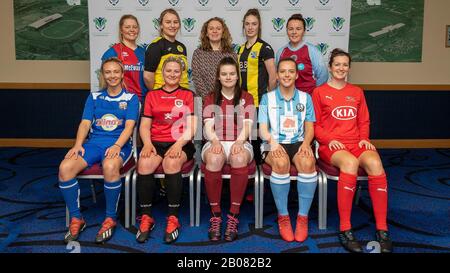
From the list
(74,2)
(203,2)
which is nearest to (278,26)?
(203,2)

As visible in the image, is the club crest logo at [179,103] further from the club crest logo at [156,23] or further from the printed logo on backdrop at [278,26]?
the printed logo on backdrop at [278,26]

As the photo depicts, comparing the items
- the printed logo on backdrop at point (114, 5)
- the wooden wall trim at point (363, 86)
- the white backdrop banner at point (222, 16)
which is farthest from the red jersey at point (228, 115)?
the wooden wall trim at point (363, 86)

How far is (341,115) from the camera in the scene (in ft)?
9.12

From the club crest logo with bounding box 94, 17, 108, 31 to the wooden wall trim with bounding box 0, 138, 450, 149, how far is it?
155cm

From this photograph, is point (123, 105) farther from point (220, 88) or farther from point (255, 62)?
point (255, 62)

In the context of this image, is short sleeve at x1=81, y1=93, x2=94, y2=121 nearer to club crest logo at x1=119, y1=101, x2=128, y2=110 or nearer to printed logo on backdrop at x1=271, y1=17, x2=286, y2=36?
club crest logo at x1=119, y1=101, x2=128, y2=110

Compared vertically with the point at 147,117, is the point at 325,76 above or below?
above

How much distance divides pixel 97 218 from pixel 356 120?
1.81 meters

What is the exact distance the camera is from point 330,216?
297 centimetres

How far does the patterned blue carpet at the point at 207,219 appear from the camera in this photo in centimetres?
246

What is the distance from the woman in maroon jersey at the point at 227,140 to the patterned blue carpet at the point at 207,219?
0.17 m
